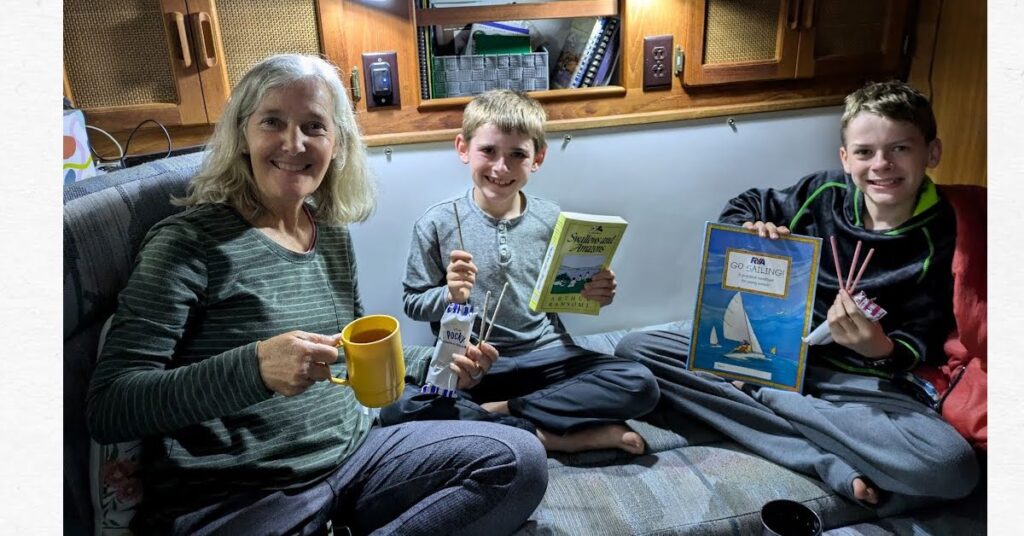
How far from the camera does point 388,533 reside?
1.11 metres

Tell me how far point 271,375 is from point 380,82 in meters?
1.14

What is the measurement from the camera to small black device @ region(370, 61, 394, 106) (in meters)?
1.82

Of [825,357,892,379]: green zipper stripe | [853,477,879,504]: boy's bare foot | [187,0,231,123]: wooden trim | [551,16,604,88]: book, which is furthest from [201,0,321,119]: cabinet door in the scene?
[853,477,879,504]: boy's bare foot

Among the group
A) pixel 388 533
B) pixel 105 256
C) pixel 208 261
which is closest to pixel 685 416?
pixel 388 533

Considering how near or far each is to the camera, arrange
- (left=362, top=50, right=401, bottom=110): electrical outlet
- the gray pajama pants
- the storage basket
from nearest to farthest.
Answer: the gray pajama pants → (left=362, top=50, right=401, bottom=110): electrical outlet → the storage basket

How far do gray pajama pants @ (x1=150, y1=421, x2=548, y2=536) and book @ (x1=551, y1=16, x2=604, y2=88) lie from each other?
49.0 inches

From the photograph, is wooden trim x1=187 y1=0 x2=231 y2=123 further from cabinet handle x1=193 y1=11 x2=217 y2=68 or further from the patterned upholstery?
the patterned upholstery

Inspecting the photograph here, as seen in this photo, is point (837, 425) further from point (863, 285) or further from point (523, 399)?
point (523, 399)

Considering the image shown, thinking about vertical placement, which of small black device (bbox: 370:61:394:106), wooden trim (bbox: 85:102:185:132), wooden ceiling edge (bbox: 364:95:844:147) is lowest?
wooden ceiling edge (bbox: 364:95:844:147)

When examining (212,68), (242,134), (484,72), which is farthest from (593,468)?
(212,68)

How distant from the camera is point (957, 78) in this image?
2.14 metres

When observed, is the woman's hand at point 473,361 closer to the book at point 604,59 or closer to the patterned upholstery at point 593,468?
the patterned upholstery at point 593,468

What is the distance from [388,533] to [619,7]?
1616 millimetres

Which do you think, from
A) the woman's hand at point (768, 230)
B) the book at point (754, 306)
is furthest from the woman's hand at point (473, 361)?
the woman's hand at point (768, 230)
